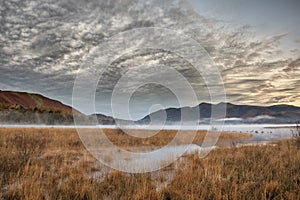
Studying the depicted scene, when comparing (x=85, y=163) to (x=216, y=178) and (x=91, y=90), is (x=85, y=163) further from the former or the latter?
(x=216, y=178)

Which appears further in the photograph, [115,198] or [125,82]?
[125,82]

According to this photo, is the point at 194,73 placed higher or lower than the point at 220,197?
higher

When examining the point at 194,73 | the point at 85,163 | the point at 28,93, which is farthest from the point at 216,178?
the point at 28,93

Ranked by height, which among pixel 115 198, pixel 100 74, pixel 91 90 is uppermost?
pixel 100 74

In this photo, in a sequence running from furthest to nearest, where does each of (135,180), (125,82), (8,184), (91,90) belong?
(125,82)
(91,90)
(135,180)
(8,184)

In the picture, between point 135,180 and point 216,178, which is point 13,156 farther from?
point 216,178

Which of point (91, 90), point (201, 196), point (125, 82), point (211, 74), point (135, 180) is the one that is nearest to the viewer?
point (201, 196)

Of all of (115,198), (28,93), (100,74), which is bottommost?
(115,198)

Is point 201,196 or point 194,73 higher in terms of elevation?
point 194,73

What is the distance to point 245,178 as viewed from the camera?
22.2 ft

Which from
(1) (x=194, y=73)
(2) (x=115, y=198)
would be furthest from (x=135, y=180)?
(1) (x=194, y=73)

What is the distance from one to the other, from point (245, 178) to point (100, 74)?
7182 mm

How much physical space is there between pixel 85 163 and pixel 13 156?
2595 mm

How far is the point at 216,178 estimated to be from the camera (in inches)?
251
